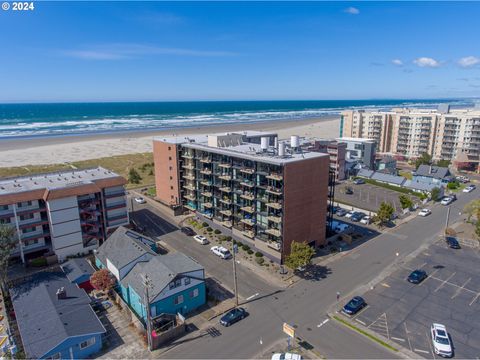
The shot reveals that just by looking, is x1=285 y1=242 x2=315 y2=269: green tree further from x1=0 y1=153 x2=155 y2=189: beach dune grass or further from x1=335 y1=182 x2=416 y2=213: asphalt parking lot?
x1=0 y1=153 x2=155 y2=189: beach dune grass

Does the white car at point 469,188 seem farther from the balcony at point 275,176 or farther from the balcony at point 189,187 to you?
Result: the balcony at point 189,187

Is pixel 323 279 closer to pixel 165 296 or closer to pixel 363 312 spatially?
pixel 363 312

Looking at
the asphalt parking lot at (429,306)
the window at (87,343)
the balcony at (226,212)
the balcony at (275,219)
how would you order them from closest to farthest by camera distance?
1. the window at (87,343)
2. the asphalt parking lot at (429,306)
3. the balcony at (275,219)
4. the balcony at (226,212)

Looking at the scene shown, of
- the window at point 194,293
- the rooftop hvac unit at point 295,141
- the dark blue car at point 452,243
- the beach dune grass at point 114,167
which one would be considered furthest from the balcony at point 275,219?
the beach dune grass at point 114,167

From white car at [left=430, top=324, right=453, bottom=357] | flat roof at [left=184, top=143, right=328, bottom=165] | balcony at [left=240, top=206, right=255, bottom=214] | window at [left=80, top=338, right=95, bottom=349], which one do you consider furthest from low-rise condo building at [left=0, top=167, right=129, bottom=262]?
white car at [left=430, top=324, right=453, bottom=357]

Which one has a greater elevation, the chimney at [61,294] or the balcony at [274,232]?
the balcony at [274,232]

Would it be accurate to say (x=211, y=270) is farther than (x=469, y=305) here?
Yes

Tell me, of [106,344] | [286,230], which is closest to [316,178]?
[286,230]
